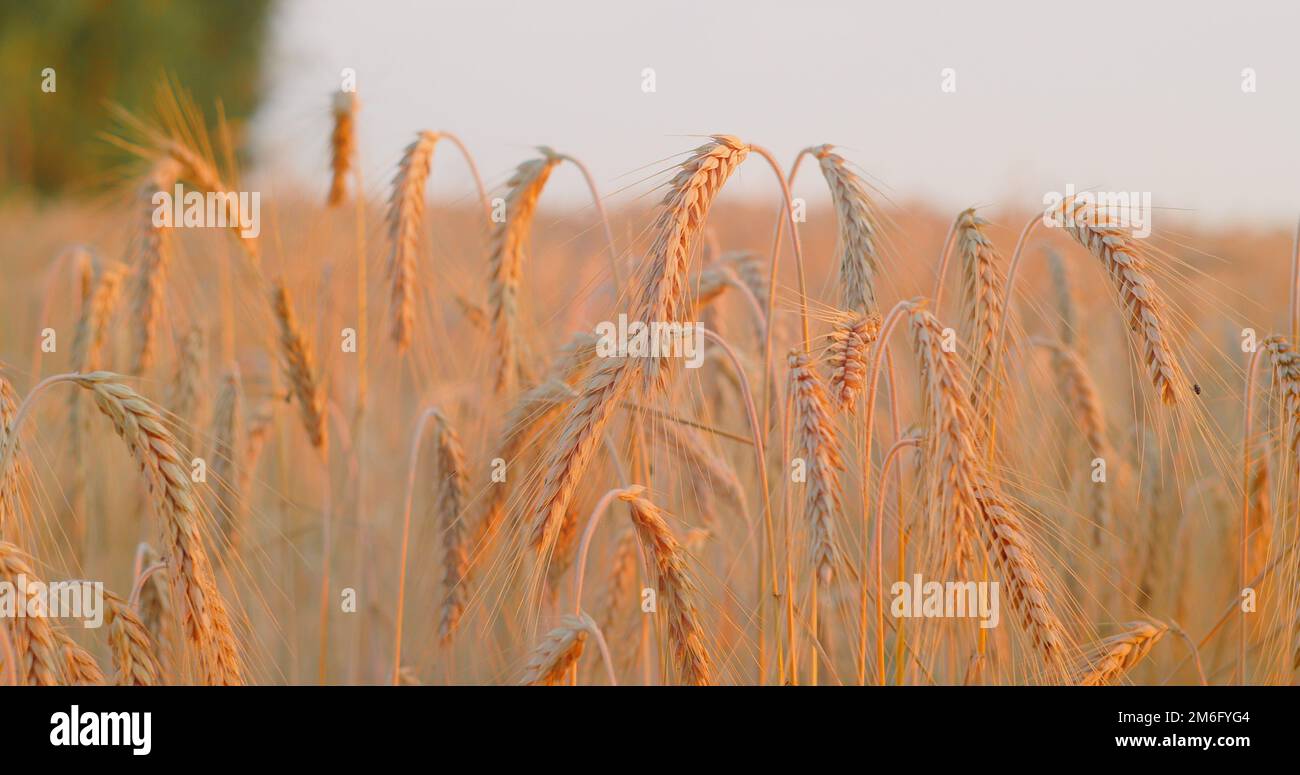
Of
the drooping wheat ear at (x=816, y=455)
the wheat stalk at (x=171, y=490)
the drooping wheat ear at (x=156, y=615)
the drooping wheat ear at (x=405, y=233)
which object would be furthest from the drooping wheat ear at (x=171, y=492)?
the drooping wheat ear at (x=816, y=455)

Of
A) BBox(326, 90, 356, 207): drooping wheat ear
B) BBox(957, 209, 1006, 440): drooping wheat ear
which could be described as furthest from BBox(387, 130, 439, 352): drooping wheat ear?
BBox(957, 209, 1006, 440): drooping wheat ear

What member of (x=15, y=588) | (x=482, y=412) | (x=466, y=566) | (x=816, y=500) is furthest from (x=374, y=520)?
(x=816, y=500)

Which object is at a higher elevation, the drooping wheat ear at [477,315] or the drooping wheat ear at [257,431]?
the drooping wheat ear at [477,315]

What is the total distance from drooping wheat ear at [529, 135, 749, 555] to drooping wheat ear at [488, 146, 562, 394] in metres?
0.79

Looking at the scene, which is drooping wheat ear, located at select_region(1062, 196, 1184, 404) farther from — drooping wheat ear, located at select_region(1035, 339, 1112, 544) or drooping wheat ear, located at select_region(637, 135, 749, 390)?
drooping wheat ear, located at select_region(1035, 339, 1112, 544)

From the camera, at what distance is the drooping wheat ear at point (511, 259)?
2254 millimetres

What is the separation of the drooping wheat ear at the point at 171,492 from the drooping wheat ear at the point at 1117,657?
1573mm

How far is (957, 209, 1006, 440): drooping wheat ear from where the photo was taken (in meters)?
1.82

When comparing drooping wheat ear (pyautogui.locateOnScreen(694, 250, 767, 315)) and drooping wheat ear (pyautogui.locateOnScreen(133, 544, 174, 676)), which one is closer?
drooping wheat ear (pyautogui.locateOnScreen(133, 544, 174, 676))

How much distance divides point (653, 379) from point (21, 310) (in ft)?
18.1

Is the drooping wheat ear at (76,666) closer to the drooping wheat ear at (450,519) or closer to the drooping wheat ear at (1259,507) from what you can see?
the drooping wheat ear at (450,519)

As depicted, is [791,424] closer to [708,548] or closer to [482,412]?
[482,412]
